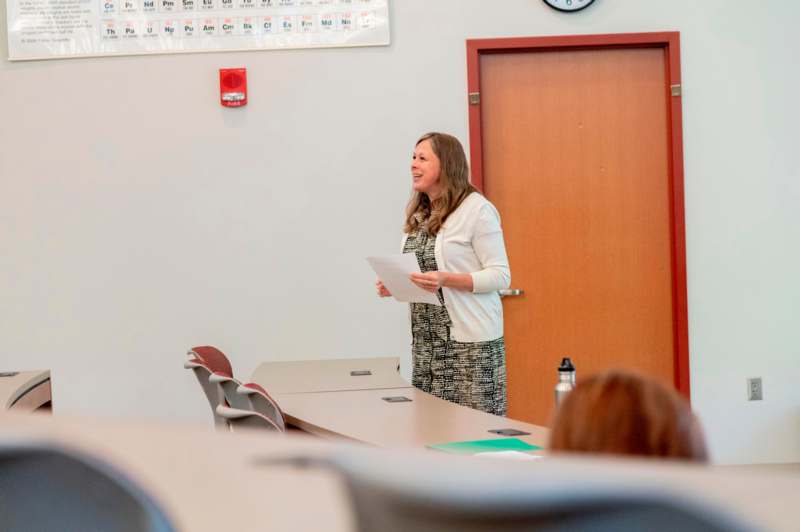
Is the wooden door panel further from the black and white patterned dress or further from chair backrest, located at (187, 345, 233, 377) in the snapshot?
chair backrest, located at (187, 345, 233, 377)

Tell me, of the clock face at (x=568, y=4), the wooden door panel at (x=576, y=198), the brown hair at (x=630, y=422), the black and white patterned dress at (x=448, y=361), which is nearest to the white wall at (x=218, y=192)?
the clock face at (x=568, y=4)

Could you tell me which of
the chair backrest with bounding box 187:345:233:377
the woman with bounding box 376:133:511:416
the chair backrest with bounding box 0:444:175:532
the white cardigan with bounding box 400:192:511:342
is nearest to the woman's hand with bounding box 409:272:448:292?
the woman with bounding box 376:133:511:416

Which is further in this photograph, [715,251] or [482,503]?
[715,251]

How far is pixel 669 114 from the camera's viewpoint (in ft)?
16.1

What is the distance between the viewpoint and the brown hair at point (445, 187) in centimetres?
346

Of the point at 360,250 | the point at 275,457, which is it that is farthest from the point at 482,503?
the point at 360,250

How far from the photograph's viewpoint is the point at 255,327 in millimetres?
4855

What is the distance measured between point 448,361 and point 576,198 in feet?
6.08

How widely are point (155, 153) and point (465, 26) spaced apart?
1706mm

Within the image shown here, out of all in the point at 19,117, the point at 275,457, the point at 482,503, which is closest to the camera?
the point at 482,503

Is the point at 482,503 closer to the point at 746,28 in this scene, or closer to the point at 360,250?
the point at 360,250

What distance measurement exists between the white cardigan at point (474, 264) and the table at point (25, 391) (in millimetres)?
1556

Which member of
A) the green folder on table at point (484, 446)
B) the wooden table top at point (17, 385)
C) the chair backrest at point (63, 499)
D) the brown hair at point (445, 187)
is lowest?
the wooden table top at point (17, 385)

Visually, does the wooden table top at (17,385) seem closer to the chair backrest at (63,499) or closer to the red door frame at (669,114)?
the red door frame at (669,114)
